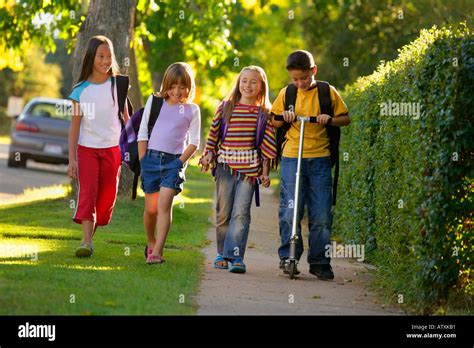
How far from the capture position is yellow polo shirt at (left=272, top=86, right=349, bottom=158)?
1001 centimetres

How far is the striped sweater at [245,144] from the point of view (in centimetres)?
1010

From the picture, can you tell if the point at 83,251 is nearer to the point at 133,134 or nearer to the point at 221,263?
the point at 133,134

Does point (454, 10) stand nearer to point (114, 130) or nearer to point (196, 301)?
point (114, 130)

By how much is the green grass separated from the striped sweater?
1014mm

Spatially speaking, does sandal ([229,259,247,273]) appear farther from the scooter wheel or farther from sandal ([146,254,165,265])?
sandal ([146,254,165,265])

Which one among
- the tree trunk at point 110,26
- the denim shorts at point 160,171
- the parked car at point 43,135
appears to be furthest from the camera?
the parked car at point 43,135

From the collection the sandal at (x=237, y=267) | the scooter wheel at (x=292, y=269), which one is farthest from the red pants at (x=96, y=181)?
the scooter wheel at (x=292, y=269)

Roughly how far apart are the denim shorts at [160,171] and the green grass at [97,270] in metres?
0.72

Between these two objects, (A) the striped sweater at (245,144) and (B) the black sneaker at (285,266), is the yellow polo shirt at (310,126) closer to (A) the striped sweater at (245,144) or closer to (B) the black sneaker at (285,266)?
(A) the striped sweater at (245,144)

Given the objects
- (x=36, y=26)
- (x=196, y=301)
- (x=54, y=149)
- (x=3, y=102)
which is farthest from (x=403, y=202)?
(x=3, y=102)

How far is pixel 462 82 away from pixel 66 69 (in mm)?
89463

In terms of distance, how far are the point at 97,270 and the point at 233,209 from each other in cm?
168

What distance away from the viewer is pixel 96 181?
1019 centimetres
